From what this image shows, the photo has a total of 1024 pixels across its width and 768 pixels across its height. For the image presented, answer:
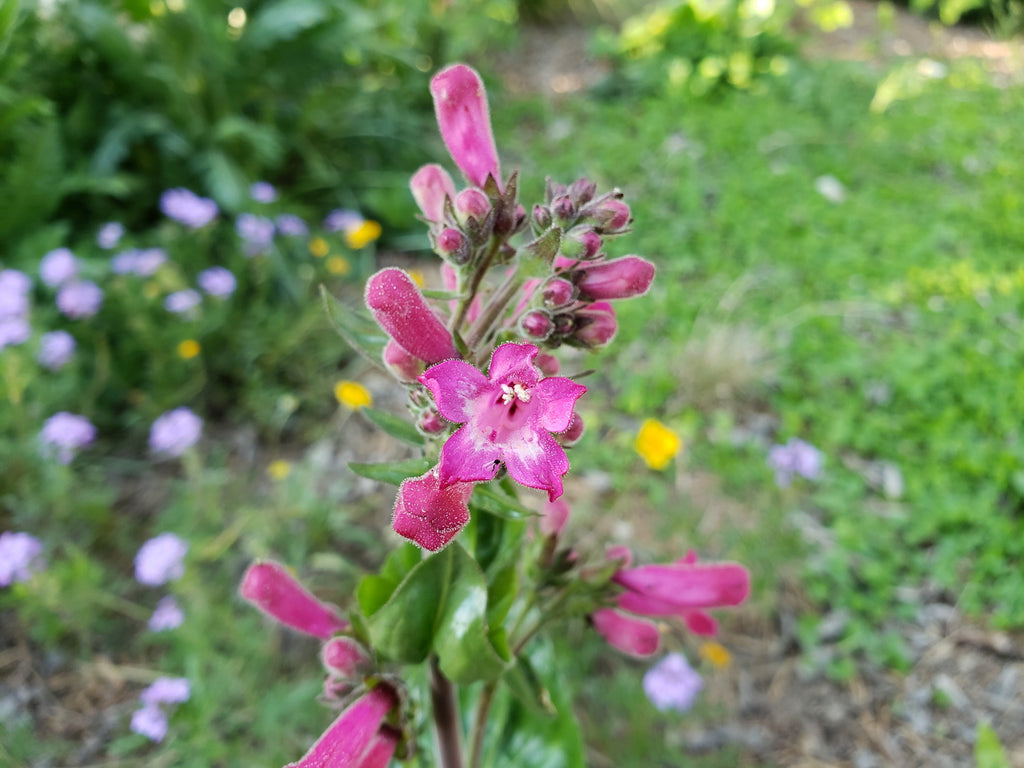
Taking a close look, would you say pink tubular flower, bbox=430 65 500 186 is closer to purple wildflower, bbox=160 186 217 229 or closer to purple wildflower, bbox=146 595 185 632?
purple wildflower, bbox=146 595 185 632

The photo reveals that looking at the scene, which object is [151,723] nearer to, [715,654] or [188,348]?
[188,348]

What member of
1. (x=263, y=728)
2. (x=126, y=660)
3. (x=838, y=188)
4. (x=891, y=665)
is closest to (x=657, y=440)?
(x=891, y=665)

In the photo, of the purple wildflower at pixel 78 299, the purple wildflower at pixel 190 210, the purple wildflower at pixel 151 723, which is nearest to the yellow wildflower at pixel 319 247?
the purple wildflower at pixel 190 210

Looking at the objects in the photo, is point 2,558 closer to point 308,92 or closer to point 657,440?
point 657,440

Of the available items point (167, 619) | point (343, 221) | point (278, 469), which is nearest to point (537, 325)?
point (167, 619)

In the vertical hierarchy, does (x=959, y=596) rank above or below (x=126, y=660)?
below

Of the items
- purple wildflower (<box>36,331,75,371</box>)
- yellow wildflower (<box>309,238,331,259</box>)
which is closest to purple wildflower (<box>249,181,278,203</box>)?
yellow wildflower (<box>309,238,331,259</box>)

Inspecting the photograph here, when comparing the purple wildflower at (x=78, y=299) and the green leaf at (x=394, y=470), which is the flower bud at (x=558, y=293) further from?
the purple wildflower at (x=78, y=299)
